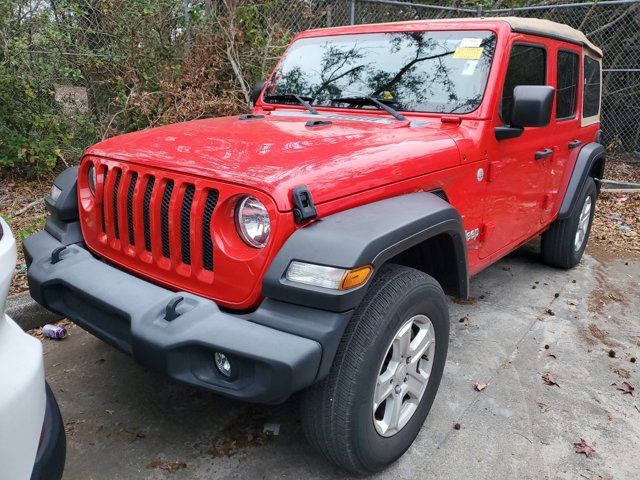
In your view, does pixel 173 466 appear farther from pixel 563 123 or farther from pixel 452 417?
pixel 563 123

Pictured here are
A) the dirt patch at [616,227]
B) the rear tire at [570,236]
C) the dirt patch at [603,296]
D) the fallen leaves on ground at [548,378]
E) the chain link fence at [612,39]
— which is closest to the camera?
the fallen leaves on ground at [548,378]

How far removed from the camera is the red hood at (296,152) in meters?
1.97

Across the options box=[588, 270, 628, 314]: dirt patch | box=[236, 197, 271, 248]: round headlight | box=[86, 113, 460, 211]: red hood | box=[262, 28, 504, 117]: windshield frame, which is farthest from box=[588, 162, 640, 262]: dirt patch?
box=[236, 197, 271, 248]: round headlight

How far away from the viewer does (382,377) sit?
2.12m

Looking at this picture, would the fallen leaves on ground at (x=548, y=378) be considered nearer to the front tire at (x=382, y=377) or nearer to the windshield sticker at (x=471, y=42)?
the front tire at (x=382, y=377)

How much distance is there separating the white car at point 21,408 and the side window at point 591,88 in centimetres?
441

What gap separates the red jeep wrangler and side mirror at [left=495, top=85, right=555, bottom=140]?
0.03 feet

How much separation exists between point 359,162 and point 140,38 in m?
5.03

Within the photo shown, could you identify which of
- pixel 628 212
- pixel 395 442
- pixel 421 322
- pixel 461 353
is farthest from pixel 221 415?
pixel 628 212

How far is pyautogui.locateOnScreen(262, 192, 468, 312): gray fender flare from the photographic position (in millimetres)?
1752

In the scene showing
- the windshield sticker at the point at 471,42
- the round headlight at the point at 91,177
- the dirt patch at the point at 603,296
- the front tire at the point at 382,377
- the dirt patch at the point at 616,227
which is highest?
the windshield sticker at the point at 471,42

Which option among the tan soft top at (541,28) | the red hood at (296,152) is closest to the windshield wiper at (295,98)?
the red hood at (296,152)

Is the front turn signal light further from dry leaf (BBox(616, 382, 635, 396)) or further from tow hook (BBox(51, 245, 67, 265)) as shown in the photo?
A: dry leaf (BBox(616, 382, 635, 396))

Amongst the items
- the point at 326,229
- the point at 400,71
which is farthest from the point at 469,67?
the point at 326,229
